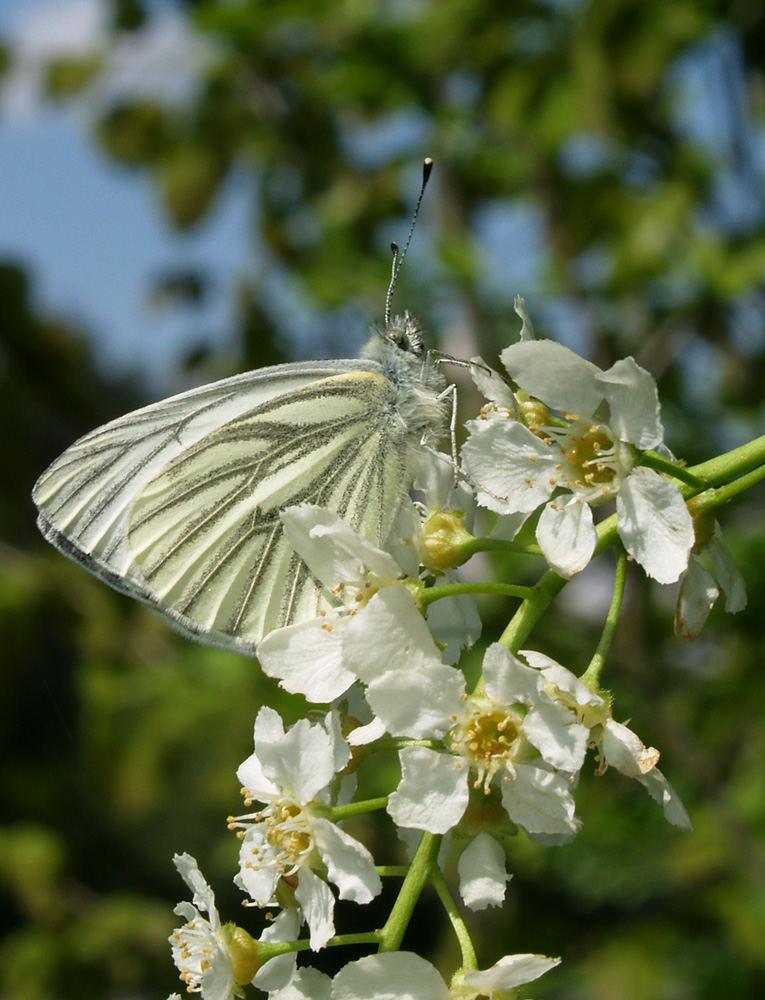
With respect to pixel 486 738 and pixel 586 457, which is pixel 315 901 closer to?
pixel 486 738

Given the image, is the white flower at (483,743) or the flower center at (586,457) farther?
the flower center at (586,457)

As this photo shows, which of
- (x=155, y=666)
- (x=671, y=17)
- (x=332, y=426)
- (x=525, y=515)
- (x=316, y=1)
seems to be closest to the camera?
(x=525, y=515)

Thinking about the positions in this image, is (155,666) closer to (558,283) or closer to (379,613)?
(558,283)

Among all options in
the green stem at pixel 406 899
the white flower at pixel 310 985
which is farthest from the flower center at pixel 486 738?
the white flower at pixel 310 985

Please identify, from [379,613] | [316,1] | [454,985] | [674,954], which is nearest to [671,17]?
[316,1]

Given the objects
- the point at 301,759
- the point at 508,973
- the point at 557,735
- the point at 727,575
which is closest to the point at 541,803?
the point at 557,735

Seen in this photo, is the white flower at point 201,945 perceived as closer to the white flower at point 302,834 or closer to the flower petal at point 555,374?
the white flower at point 302,834

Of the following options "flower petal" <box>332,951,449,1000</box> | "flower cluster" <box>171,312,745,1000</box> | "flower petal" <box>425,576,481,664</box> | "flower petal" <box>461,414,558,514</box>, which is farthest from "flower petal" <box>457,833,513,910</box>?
"flower petal" <box>461,414,558,514</box>
